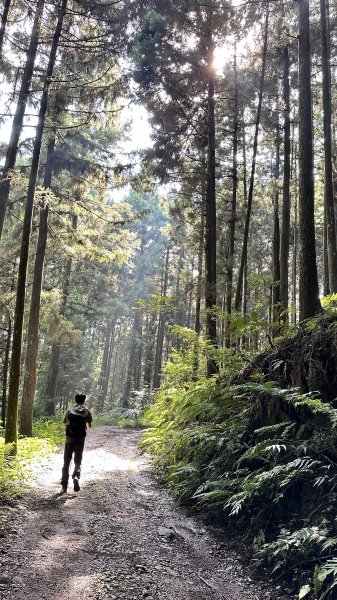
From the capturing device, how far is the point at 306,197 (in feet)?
27.4

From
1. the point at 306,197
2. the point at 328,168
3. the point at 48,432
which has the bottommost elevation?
the point at 48,432

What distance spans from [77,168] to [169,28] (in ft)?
20.4

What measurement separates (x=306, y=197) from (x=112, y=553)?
22.9 feet

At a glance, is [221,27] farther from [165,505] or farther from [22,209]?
[165,505]

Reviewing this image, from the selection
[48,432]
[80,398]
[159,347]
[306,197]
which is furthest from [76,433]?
[159,347]

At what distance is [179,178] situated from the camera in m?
14.9

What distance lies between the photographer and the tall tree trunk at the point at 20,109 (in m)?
10.1

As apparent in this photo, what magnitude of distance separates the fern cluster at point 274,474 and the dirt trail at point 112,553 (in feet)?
1.40

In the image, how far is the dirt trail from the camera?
3.95 meters

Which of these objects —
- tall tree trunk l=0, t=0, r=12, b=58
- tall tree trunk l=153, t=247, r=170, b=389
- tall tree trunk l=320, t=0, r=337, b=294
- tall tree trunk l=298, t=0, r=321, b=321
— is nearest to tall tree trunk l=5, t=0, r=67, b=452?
tall tree trunk l=0, t=0, r=12, b=58

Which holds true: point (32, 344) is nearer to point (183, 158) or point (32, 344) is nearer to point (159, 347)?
point (183, 158)

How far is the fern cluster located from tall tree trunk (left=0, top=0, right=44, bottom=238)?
736cm

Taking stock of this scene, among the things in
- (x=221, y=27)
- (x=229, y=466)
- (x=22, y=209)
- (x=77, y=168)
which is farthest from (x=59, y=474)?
(x=221, y=27)

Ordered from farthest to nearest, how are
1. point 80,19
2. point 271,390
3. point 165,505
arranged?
point 80,19 < point 165,505 < point 271,390
